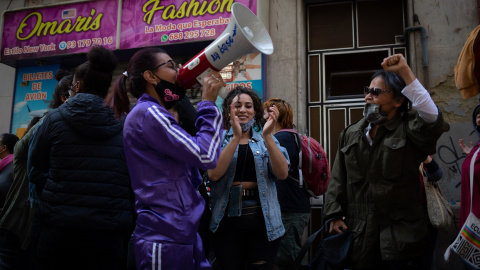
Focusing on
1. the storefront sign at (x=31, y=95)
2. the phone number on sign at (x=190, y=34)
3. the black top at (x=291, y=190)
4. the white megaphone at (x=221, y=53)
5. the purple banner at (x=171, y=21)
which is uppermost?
the purple banner at (x=171, y=21)

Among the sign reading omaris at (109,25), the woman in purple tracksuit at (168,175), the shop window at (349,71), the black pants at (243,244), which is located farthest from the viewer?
the sign reading omaris at (109,25)

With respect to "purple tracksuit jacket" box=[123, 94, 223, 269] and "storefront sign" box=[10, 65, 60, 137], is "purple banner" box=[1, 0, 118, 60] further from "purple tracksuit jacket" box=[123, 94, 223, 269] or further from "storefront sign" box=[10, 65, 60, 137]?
"purple tracksuit jacket" box=[123, 94, 223, 269]

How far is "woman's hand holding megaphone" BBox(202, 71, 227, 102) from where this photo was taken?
223cm

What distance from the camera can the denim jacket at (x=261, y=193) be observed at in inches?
121

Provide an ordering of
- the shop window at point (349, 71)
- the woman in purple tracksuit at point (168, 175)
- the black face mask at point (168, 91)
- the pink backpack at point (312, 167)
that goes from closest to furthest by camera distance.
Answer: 1. the woman in purple tracksuit at point (168, 175)
2. the black face mask at point (168, 91)
3. the pink backpack at point (312, 167)
4. the shop window at point (349, 71)

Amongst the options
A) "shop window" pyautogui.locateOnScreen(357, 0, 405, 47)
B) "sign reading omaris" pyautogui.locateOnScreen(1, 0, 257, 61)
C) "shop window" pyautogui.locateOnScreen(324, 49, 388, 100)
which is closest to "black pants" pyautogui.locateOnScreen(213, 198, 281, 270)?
"shop window" pyautogui.locateOnScreen(324, 49, 388, 100)

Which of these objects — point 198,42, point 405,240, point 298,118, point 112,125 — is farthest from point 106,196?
point 198,42

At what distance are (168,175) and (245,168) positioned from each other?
125 cm

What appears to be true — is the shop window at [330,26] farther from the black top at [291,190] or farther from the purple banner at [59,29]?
the purple banner at [59,29]

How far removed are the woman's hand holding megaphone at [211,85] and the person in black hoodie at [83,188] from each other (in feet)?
3.04

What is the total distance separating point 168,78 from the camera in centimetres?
236

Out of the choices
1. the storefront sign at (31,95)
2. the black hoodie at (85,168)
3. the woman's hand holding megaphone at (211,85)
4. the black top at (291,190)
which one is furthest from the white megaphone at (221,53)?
the storefront sign at (31,95)

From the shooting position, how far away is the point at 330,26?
726cm

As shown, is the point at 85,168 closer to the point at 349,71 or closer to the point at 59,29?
the point at 349,71
